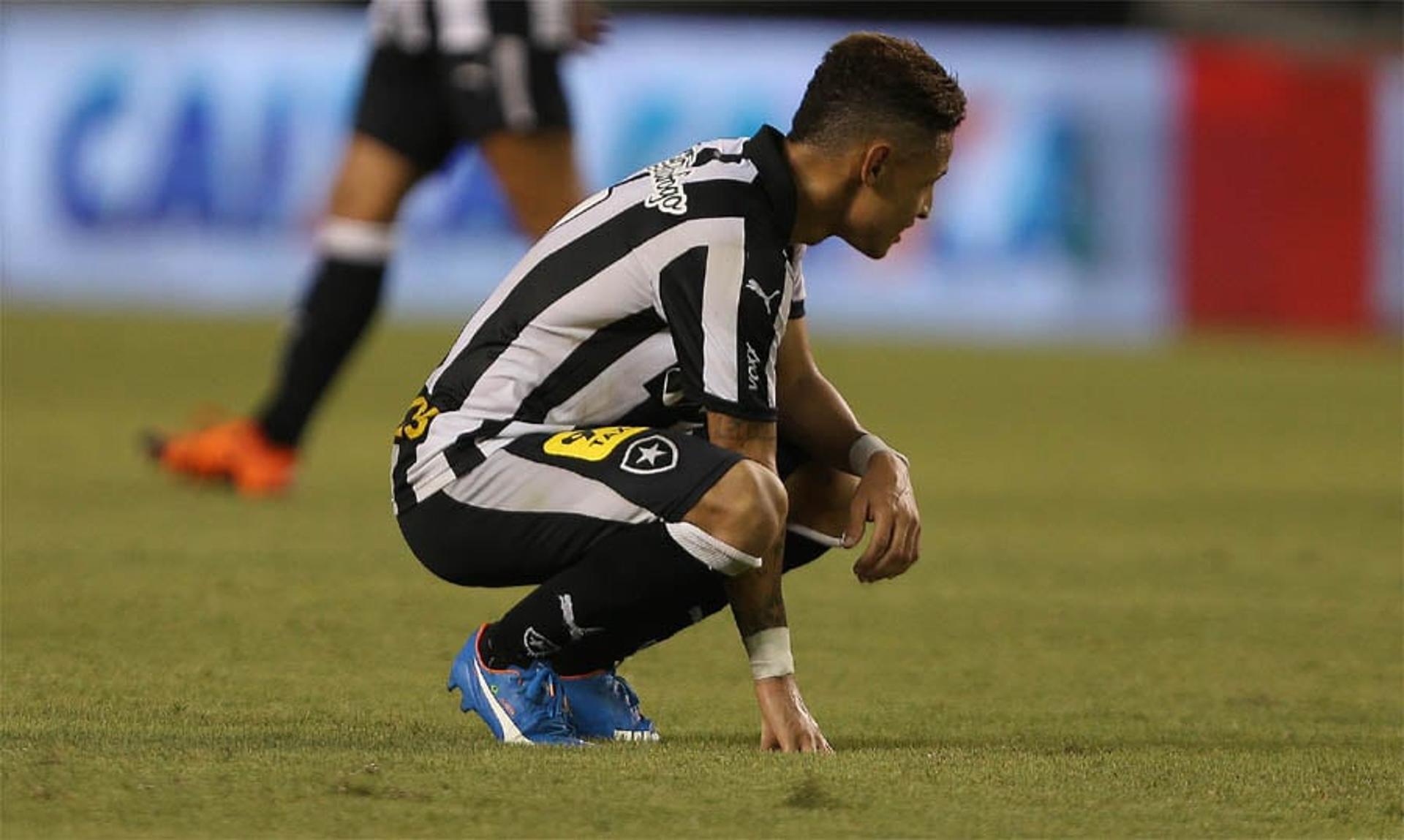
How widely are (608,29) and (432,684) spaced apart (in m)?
2.93

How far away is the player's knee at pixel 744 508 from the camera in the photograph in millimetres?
3666

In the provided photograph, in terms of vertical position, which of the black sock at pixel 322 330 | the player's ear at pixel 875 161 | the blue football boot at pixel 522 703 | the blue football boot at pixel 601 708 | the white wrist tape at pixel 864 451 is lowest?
the black sock at pixel 322 330

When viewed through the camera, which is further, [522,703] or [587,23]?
[587,23]

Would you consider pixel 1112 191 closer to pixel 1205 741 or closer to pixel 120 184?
pixel 120 184

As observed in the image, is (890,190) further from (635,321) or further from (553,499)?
(553,499)

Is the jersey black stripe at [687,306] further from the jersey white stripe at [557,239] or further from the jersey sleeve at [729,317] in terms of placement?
the jersey white stripe at [557,239]

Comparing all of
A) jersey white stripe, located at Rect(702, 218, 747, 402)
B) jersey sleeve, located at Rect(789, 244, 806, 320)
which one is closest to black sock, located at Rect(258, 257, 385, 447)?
jersey sleeve, located at Rect(789, 244, 806, 320)

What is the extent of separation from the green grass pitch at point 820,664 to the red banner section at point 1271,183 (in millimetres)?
5763

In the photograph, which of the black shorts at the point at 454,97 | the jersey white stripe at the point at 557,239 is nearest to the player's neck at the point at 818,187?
Answer: the jersey white stripe at the point at 557,239

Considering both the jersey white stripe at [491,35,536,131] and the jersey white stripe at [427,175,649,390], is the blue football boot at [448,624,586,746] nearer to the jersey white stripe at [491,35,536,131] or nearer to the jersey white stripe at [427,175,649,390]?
the jersey white stripe at [427,175,649,390]

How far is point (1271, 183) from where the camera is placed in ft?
50.9

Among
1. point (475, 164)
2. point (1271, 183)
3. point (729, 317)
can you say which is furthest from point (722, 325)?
point (1271, 183)

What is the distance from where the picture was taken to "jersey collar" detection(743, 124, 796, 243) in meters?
3.85

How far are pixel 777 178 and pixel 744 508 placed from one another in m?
0.53
